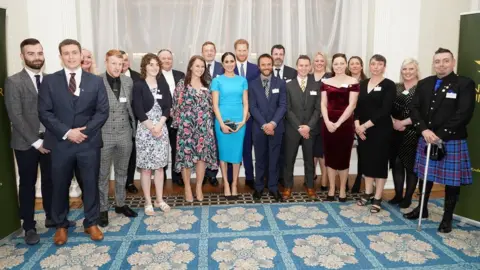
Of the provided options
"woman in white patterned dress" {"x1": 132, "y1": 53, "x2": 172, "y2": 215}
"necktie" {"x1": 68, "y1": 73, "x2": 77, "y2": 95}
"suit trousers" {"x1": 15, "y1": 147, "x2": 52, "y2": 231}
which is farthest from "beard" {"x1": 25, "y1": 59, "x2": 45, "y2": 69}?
"woman in white patterned dress" {"x1": 132, "y1": 53, "x2": 172, "y2": 215}

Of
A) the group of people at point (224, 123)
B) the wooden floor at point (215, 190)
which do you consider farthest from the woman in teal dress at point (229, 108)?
the wooden floor at point (215, 190)

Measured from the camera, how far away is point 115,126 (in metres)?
3.51

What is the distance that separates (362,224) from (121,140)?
245 centimetres

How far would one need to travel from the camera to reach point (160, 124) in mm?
3768

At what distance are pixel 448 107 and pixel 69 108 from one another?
3.26 metres

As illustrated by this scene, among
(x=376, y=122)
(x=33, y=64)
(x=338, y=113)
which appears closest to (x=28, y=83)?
(x=33, y=64)

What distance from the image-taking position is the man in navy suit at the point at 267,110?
4172 millimetres

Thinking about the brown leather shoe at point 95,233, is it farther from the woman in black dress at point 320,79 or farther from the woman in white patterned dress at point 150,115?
the woman in black dress at point 320,79

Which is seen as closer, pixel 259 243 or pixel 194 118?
pixel 259 243

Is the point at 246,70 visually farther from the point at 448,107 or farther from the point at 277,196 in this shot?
the point at 448,107

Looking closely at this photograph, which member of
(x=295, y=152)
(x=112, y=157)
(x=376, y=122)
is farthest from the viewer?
(x=295, y=152)

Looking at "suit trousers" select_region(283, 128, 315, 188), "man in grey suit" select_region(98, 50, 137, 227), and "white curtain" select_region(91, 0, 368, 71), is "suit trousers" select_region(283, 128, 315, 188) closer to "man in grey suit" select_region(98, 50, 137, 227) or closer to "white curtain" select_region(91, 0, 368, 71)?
"white curtain" select_region(91, 0, 368, 71)

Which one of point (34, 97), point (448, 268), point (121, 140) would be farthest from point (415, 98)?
point (34, 97)

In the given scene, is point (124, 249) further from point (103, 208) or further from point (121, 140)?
point (121, 140)
